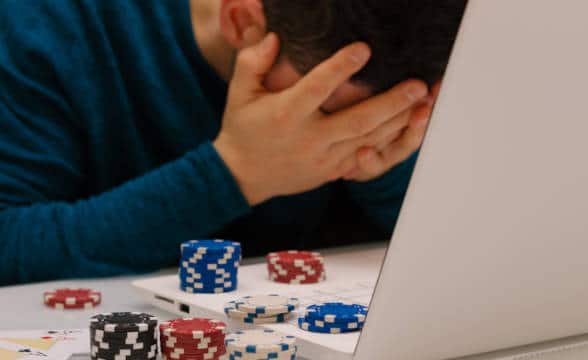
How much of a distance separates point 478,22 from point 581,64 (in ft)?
0.38

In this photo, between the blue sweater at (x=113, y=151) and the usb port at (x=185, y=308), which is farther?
the blue sweater at (x=113, y=151)

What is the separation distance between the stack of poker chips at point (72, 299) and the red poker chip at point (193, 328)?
269 mm

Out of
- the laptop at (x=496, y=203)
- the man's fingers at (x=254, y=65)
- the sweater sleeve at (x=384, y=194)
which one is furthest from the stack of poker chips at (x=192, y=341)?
the sweater sleeve at (x=384, y=194)

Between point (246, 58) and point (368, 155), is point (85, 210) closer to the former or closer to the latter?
point (246, 58)

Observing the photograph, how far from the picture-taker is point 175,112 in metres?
1.62

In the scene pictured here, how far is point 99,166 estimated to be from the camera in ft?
5.04

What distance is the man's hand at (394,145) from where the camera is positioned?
1.40m

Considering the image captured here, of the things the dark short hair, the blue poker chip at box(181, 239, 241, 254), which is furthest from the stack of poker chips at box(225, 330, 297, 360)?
the dark short hair

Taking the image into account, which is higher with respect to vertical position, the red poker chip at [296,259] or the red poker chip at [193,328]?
the red poker chip at [193,328]

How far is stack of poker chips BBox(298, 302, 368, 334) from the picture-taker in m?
0.82

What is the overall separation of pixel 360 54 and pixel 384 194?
56 cm

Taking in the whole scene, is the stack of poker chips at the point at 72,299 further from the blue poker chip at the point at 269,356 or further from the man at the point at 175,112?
the blue poker chip at the point at 269,356

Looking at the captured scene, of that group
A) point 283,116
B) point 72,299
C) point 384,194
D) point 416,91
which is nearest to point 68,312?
point 72,299

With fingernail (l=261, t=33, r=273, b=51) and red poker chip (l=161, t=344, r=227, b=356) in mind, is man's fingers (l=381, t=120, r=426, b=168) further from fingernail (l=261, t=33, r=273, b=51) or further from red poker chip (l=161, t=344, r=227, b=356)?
red poker chip (l=161, t=344, r=227, b=356)
